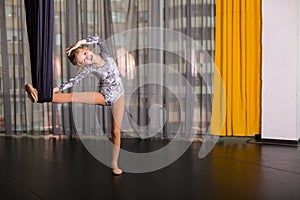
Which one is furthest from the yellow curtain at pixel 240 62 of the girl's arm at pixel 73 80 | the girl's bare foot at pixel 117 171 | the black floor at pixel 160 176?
the girl's arm at pixel 73 80

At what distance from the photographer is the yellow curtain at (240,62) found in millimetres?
5137

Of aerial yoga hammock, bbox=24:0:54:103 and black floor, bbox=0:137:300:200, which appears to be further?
black floor, bbox=0:137:300:200

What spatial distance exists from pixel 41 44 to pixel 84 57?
412mm

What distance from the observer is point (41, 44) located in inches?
104

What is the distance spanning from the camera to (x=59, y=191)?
278cm

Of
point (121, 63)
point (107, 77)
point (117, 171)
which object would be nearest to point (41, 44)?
point (107, 77)

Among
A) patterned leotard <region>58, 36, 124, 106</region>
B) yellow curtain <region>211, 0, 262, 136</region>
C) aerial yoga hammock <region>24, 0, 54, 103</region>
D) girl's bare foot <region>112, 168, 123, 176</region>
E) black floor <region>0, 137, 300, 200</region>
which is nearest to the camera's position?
aerial yoga hammock <region>24, 0, 54, 103</region>

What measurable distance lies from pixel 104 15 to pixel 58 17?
610 mm

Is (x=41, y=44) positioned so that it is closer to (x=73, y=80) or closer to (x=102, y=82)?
(x=73, y=80)

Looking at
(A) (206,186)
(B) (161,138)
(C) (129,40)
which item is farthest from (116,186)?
(C) (129,40)

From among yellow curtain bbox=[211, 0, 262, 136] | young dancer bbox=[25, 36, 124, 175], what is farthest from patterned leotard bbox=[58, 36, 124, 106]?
yellow curtain bbox=[211, 0, 262, 136]

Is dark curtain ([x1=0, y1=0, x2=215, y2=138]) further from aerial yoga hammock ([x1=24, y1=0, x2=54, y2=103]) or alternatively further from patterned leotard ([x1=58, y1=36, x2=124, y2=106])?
aerial yoga hammock ([x1=24, y1=0, x2=54, y2=103])

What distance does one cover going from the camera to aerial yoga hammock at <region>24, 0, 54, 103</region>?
8.51ft

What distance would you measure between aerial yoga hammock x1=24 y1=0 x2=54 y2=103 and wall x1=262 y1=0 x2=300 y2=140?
3.20 meters
